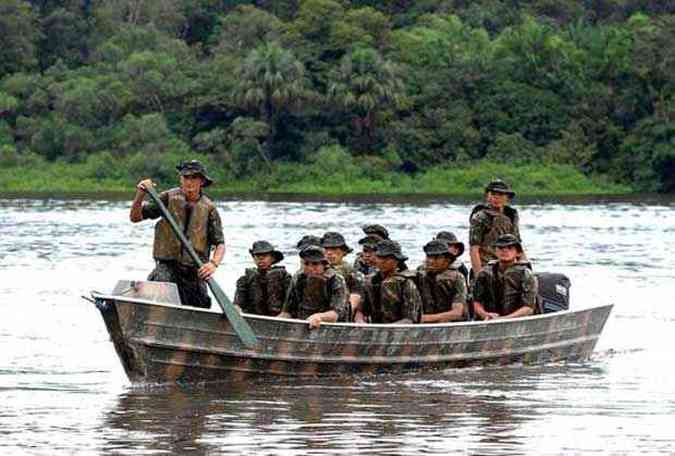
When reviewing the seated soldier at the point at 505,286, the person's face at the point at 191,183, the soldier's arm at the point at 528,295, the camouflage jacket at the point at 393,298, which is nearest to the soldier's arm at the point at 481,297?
the seated soldier at the point at 505,286

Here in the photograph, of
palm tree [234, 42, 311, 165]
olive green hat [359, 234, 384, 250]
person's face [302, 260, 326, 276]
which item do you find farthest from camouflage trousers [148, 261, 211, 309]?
palm tree [234, 42, 311, 165]

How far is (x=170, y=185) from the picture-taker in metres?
76.3

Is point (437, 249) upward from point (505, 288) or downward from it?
upward

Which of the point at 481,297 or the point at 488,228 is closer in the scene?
the point at 481,297

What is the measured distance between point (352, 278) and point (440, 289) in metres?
0.90

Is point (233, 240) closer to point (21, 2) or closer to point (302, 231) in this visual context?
point (302, 231)

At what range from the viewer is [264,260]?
18.6 metres

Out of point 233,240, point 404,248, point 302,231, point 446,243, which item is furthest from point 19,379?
point 302,231

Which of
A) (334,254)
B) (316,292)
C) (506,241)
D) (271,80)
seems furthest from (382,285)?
(271,80)

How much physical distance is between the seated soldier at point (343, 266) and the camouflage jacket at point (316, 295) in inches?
14.1

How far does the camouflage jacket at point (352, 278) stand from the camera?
18953 millimetres

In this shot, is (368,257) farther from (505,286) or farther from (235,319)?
(235,319)

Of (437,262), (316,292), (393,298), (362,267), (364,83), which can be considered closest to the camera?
(316,292)

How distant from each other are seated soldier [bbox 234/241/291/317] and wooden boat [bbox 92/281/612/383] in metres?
0.82
